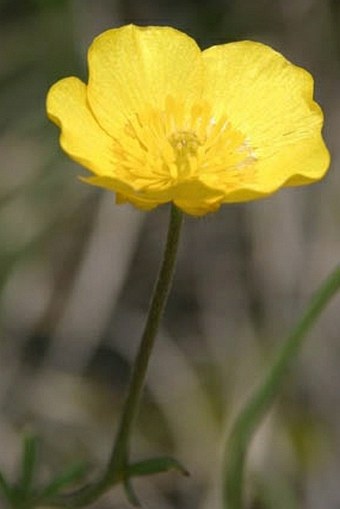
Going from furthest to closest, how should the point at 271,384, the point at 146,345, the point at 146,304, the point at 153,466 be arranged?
the point at 146,304, the point at 271,384, the point at 153,466, the point at 146,345

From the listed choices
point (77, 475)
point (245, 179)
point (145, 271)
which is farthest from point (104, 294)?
point (245, 179)

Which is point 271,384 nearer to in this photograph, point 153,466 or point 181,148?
point 153,466

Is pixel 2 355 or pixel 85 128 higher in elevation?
pixel 85 128

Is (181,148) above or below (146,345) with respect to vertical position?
above

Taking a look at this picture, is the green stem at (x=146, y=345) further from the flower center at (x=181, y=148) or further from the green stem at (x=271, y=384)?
the green stem at (x=271, y=384)

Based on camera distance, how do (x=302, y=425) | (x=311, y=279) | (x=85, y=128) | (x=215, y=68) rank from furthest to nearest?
1. (x=311, y=279)
2. (x=302, y=425)
3. (x=215, y=68)
4. (x=85, y=128)

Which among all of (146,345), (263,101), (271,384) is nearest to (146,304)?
(271,384)

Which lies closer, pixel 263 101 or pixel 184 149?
pixel 184 149

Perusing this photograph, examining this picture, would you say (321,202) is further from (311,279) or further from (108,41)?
(108,41)
